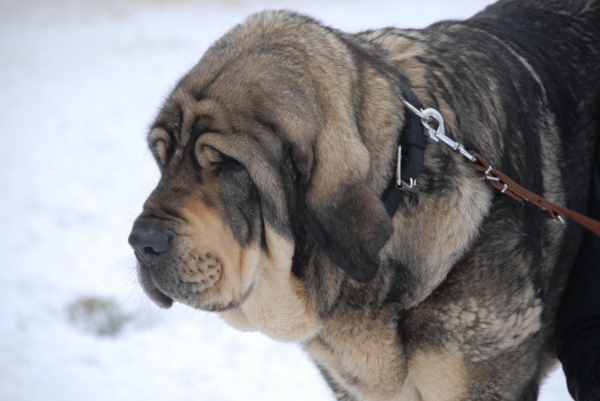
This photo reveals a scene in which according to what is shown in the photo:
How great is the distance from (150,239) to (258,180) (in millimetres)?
435

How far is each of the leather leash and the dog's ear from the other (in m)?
0.15

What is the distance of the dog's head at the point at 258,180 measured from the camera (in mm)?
2361

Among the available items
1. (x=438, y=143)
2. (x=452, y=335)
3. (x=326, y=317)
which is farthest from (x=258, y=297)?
(x=438, y=143)

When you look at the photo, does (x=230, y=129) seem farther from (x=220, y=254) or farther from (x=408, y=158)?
(x=408, y=158)

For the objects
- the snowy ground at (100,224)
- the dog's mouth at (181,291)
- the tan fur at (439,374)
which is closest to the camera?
the dog's mouth at (181,291)

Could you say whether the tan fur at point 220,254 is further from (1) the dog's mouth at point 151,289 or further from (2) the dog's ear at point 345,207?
(2) the dog's ear at point 345,207

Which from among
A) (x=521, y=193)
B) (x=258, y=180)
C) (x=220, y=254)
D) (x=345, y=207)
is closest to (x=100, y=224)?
(x=220, y=254)

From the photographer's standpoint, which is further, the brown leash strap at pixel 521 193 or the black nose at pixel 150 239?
the brown leash strap at pixel 521 193

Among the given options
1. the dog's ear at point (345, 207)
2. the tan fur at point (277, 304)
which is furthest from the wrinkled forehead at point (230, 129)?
the tan fur at point (277, 304)

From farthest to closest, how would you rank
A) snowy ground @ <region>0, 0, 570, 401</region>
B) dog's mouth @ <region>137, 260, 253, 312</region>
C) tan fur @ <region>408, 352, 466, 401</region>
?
1. snowy ground @ <region>0, 0, 570, 401</region>
2. tan fur @ <region>408, 352, 466, 401</region>
3. dog's mouth @ <region>137, 260, 253, 312</region>

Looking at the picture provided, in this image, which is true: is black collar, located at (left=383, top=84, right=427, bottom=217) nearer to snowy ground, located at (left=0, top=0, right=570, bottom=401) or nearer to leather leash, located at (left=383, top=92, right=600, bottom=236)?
leather leash, located at (left=383, top=92, right=600, bottom=236)

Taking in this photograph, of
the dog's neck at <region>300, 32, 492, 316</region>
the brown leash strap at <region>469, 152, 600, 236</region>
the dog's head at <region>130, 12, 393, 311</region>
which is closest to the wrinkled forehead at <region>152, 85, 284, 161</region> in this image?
the dog's head at <region>130, 12, 393, 311</region>

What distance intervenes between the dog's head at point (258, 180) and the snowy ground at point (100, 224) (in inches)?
34.9

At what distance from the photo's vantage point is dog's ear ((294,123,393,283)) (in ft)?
7.73
